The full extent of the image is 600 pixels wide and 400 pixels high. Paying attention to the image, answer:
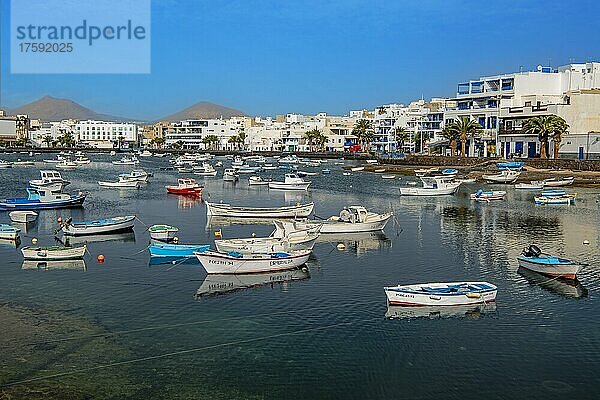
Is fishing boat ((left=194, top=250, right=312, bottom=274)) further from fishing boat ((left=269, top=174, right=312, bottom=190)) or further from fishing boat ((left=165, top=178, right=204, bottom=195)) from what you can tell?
fishing boat ((left=269, top=174, right=312, bottom=190))

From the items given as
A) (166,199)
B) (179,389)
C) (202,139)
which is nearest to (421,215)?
(166,199)

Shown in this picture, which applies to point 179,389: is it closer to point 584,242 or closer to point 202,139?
point 584,242

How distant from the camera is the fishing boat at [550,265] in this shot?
22.9m

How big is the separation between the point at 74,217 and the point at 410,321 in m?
28.4

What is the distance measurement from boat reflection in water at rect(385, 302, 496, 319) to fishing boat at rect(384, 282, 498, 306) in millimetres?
119

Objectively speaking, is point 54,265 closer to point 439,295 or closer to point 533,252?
point 439,295

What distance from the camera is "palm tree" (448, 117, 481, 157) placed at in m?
88.3

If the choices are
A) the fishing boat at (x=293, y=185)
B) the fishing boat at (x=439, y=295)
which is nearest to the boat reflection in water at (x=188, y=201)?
the fishing boat at (x=293, y=185)

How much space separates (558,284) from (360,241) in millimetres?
10975

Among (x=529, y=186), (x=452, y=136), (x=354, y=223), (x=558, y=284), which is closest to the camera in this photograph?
(x=558, y=284)

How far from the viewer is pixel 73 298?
20578mm

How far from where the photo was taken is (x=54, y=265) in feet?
83.0

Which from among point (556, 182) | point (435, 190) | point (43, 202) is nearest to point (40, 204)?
point (43, 202)

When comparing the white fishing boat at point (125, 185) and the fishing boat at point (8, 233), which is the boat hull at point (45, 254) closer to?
the fishing boat at point (8, 233)
